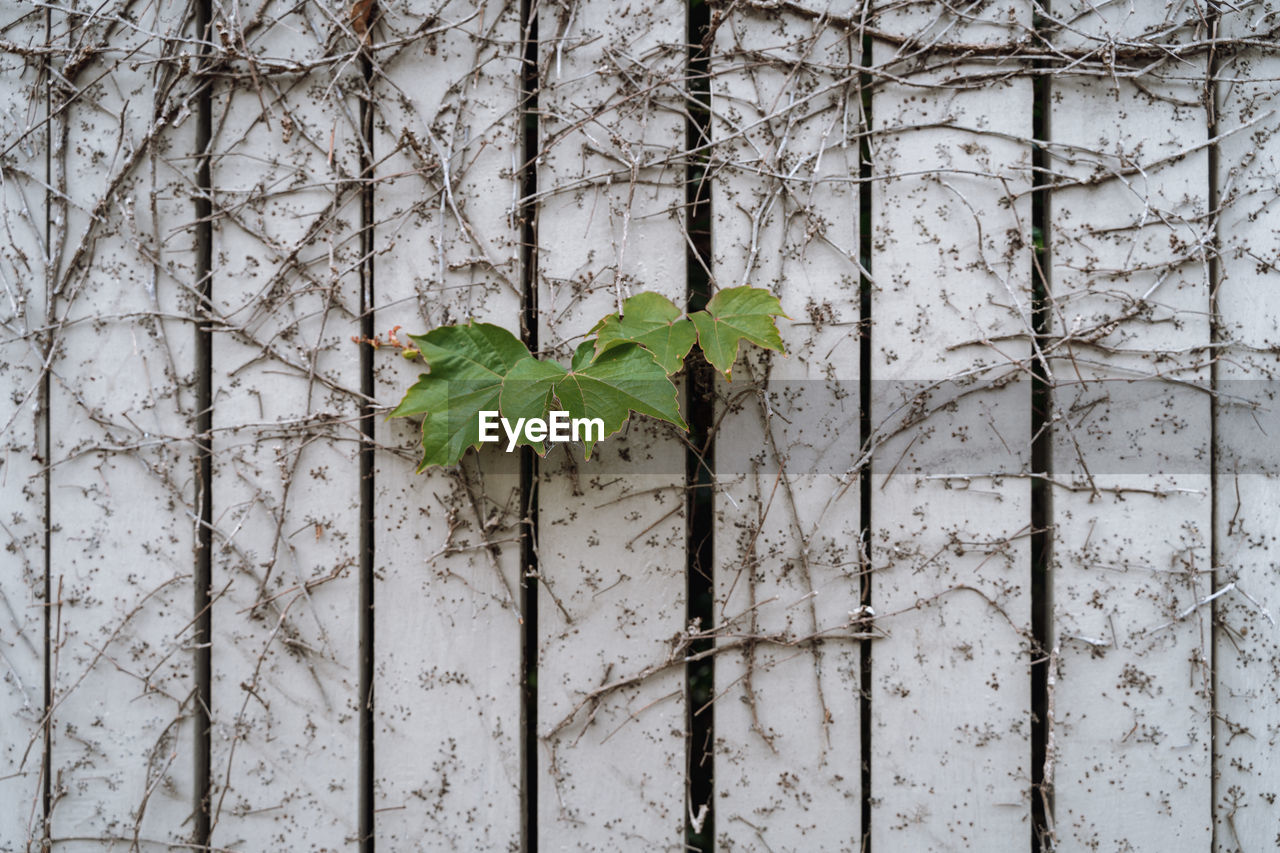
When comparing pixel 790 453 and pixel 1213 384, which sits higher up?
pixel 1213 384

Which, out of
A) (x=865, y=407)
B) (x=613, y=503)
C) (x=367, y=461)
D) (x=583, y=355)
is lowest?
(x=613, y=503)

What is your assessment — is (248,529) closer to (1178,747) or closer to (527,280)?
(527,280)

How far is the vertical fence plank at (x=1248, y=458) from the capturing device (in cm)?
164

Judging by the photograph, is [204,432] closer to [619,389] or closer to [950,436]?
[619,389]

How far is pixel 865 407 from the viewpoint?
1.67 meters

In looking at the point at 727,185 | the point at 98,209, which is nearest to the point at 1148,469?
the point at 727,185

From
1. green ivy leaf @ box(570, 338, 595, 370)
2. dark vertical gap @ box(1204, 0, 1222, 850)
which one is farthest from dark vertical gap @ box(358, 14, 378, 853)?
dark vertical gap @ box(1204, 0, 1222, 850)

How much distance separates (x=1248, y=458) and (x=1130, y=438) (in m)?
0.28

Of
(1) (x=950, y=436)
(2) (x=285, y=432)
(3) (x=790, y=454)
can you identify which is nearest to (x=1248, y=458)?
(1) (x=950, y=436)

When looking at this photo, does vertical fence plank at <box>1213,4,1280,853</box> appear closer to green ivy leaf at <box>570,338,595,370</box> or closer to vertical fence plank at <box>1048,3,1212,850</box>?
vertical fence plank at <box>1048,3,1212,850</box>

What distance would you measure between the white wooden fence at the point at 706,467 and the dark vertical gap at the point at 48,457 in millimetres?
15

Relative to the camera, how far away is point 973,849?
163cm

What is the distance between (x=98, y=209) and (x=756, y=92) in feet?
5.22

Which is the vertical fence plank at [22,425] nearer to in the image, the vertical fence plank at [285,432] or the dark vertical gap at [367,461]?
the vertical fence plank at [285,432]
